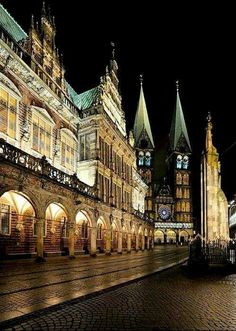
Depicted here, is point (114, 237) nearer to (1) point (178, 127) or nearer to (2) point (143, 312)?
(2) point (143, 312)

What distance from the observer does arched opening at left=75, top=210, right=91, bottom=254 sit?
32.6m

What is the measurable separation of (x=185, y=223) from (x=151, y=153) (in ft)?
87.3

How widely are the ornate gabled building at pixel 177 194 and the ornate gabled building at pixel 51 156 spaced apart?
81392 millimetres

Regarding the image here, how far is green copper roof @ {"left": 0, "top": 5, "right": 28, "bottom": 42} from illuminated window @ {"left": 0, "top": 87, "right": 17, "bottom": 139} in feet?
22.2

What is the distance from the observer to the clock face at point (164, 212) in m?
126

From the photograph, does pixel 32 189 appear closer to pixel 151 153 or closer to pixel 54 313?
pixel 54 313

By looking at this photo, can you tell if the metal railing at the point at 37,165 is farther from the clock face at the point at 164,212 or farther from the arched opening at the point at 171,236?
the arched opening at the point at 171,236

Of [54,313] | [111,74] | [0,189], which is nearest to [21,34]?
[111,74]

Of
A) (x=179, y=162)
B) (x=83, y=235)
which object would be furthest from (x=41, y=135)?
(x=179, y=162)

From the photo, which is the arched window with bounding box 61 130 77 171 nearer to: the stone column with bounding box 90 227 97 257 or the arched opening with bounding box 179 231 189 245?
the stone column with bounding box 90 227 97 257

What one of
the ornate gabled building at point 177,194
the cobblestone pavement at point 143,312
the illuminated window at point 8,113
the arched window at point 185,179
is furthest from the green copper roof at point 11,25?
the arched window at point 185,179

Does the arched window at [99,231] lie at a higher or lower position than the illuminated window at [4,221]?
lower

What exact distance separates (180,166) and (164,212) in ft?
57.1

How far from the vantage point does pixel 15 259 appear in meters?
22.4
